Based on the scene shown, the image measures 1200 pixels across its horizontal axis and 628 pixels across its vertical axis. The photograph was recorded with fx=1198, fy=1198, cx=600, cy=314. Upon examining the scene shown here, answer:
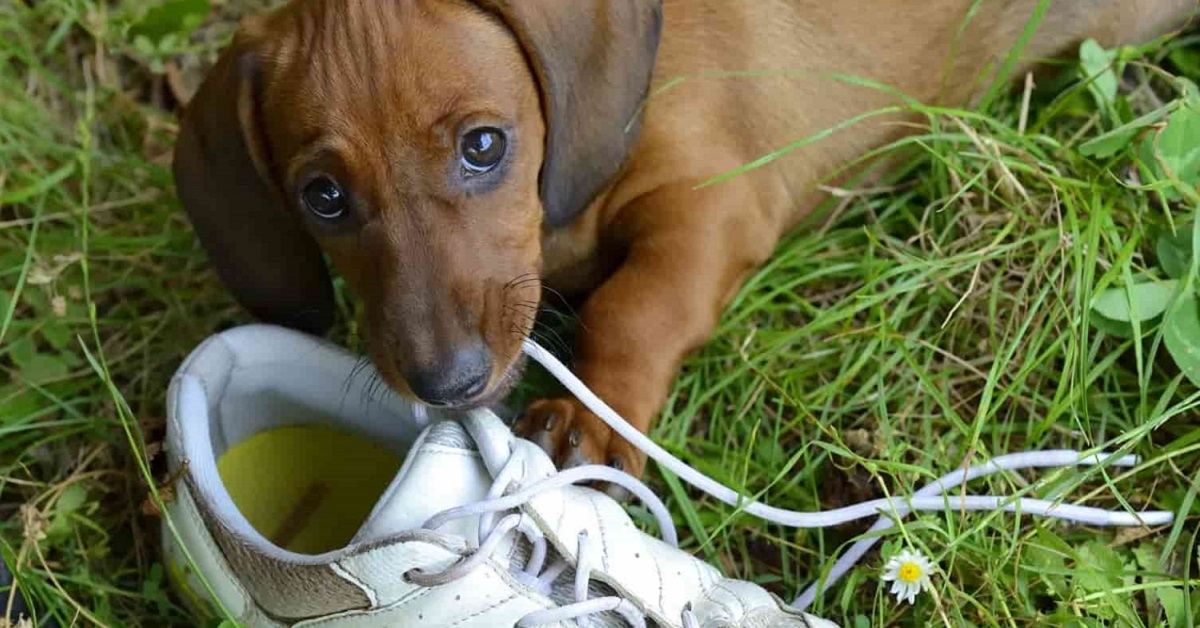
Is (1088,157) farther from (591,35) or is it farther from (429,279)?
(429,279)

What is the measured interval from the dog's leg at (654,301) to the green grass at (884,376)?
0.56 feet

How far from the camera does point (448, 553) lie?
1682 millimetres

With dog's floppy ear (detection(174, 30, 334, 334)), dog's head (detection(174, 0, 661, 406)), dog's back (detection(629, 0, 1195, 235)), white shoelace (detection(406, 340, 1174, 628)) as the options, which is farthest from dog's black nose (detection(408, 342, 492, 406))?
dog's back (detection(629, 0, 1195, 235))

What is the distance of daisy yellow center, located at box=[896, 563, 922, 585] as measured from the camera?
200 centimetres

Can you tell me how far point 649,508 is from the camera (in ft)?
6.97

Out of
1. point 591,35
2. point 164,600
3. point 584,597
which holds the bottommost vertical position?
point 164,600

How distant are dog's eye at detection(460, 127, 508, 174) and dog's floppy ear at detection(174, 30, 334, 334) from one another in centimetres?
39

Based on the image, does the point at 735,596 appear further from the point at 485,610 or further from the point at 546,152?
the point at 546,152

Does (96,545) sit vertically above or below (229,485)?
below

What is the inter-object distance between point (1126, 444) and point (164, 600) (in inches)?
70.1

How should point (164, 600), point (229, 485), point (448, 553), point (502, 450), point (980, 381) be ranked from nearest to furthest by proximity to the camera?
point (448, 553) < point (502, 450) < point (229, 485) < point (164, 600) < point (980, 381)

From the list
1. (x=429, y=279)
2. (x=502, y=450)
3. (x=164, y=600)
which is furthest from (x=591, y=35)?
(x=164, y=600)

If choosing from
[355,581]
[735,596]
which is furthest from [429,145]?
[735,596]

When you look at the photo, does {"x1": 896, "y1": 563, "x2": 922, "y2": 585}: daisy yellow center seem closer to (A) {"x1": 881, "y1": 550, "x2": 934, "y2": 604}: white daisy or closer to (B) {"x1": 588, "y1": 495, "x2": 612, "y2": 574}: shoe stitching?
(A) {"x1": 881, "y1": 550, "x2": 934, "y2": 604}: white daisy
